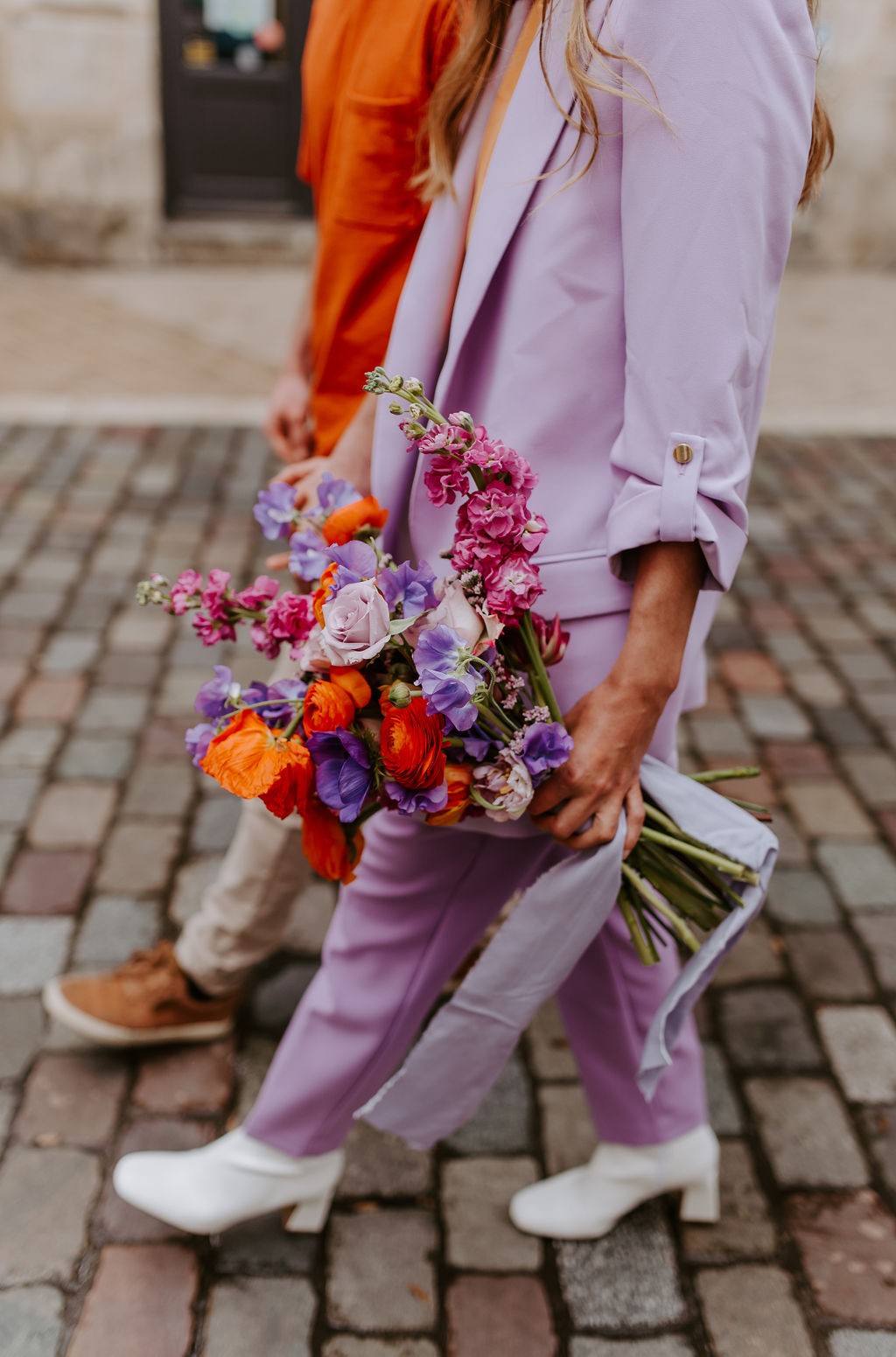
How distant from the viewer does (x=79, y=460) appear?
5.28 m

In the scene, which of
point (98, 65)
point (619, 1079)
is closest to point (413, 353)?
point (619, 1079)

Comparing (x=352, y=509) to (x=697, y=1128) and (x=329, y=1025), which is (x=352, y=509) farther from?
(x=697, y=1128)

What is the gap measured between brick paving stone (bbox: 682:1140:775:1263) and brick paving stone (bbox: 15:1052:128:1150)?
3.41 ft

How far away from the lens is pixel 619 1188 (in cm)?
207

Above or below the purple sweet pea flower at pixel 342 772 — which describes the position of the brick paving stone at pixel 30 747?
below

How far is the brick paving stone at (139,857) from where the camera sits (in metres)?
2.87

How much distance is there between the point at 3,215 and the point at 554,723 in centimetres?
810

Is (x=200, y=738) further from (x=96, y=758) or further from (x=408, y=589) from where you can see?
(x=96, y=758)

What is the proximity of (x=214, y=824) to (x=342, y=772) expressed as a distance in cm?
178

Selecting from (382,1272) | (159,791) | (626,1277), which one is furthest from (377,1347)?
(159,791)

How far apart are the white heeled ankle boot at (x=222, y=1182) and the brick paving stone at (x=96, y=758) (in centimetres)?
140

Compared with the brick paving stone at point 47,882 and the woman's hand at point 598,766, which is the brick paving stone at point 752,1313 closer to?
the woman's hand at point 598,766

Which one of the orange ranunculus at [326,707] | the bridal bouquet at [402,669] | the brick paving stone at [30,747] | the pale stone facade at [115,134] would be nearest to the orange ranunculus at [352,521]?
the bridal bouquet at [402,669]

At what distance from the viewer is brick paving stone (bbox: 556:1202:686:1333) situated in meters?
1.99
